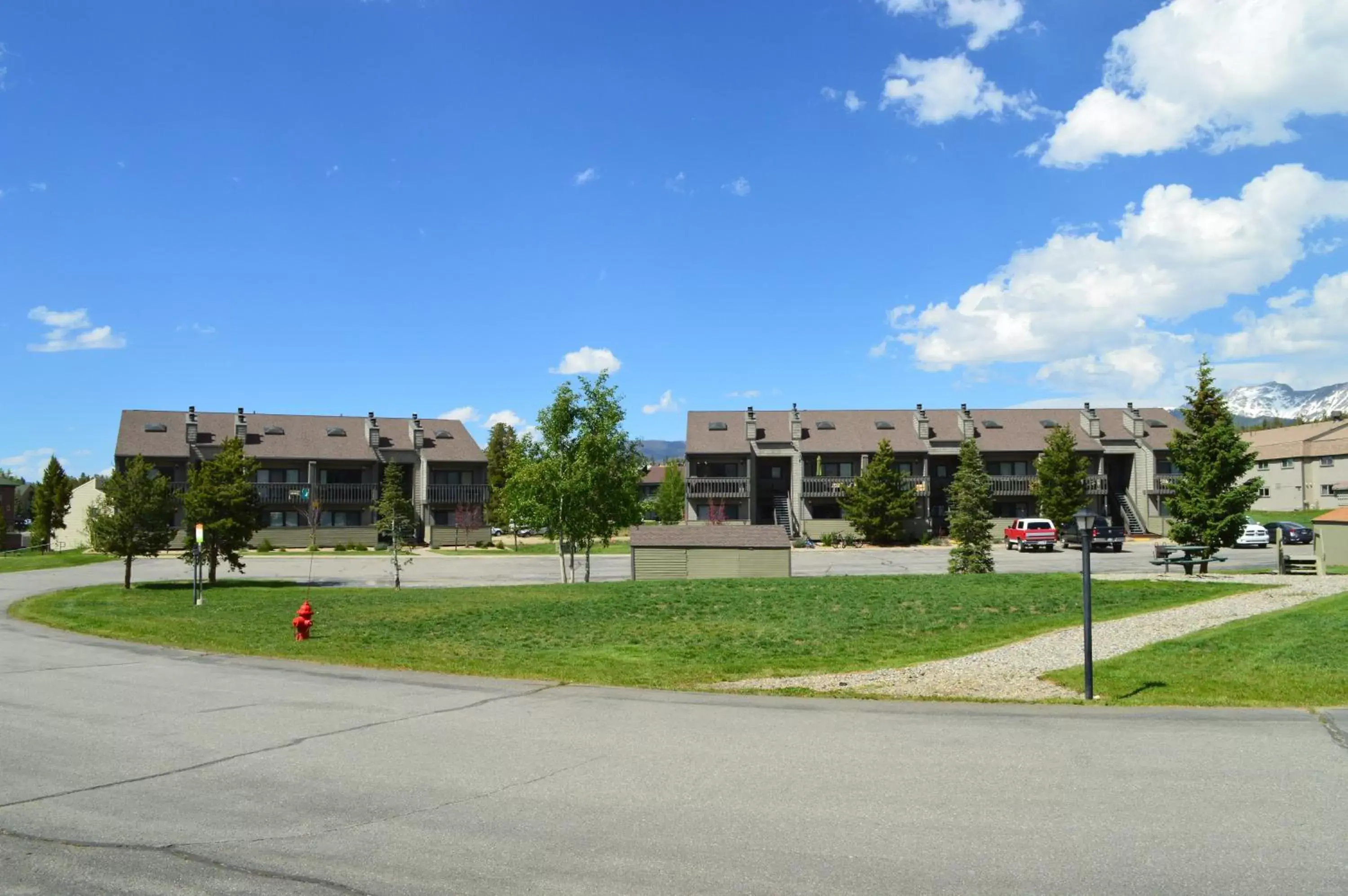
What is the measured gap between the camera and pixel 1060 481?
6144 centimetres

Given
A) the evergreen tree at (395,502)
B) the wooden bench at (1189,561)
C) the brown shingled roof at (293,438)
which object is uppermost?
the brown shingled roof at (293,438)

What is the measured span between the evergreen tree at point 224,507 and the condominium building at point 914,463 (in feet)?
114

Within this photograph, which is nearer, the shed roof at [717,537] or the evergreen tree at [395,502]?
the shed roof at [717,537]

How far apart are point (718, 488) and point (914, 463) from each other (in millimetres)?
14445

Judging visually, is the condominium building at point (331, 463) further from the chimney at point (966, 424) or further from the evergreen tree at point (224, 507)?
the chimney at point (966, 424)

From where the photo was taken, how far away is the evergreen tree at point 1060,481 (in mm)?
61219

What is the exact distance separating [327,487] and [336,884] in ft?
212

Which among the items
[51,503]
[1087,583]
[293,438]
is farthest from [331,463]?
[1087,583]

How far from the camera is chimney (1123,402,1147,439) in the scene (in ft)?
223

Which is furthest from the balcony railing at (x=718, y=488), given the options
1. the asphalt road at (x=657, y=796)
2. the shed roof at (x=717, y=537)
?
the asphalt road at (x=657, y=796)

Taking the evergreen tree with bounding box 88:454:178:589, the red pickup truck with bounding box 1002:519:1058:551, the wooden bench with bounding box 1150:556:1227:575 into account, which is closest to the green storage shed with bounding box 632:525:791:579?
the wooden bench with bounding box 1150:556:1227:575

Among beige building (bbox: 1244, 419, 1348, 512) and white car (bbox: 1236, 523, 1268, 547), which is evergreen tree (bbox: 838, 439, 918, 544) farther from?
beige building (bbox: 1244, 419, 1348, 512)

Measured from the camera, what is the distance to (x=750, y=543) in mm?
33188

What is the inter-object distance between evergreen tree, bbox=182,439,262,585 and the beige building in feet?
221
